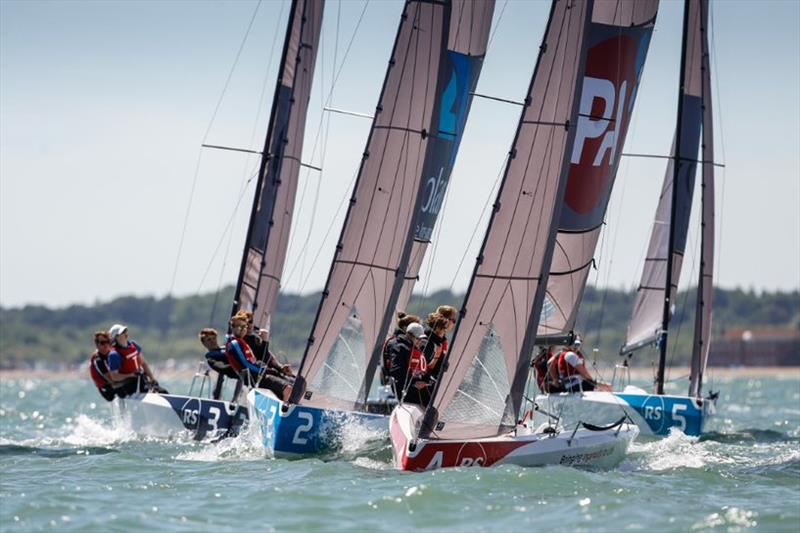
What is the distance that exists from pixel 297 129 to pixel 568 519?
9826 millimetres

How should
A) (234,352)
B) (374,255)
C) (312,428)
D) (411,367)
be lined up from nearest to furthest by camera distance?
(312,428) → (411,367) → (374,255) → (234,352)

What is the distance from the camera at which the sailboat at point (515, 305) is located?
1264 centimetres

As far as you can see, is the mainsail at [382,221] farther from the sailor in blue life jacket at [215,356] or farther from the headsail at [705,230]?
the headsail at [705,230]

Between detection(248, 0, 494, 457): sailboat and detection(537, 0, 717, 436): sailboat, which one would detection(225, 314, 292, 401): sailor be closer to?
detection(248, 0, 494, 457): sailboat

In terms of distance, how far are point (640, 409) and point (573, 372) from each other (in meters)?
0.89

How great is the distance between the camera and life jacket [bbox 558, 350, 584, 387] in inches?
728

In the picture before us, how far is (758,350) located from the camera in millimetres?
112375

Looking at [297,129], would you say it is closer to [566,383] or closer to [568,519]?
[566,383]

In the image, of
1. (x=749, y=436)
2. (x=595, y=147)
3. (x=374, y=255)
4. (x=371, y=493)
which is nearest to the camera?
(x=371, y=493)

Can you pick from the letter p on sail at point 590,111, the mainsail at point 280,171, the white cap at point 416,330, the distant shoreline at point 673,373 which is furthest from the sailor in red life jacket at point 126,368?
the distant shoreline at point 673,373

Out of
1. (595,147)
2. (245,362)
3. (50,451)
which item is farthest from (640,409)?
(50,451)

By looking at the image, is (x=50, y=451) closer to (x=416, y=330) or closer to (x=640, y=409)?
(x=416, y=330)

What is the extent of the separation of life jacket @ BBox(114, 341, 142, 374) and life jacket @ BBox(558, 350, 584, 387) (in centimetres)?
494

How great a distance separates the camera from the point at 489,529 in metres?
10.0
